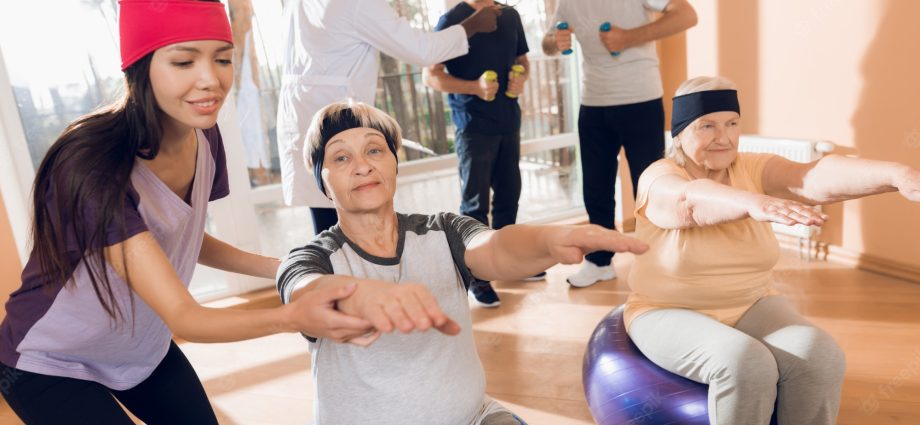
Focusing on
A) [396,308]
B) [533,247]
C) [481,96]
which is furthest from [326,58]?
[396,308]

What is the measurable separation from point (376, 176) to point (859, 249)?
9.24 feet

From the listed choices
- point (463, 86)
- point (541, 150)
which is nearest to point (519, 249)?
point (463, 86)

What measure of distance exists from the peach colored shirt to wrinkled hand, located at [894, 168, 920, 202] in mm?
394

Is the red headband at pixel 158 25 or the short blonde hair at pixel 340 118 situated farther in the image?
the short blonde hair at pixel 340 118

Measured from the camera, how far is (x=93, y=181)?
3.25 feet

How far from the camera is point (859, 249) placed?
10.5 ft

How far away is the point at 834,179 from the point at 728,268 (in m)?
0.33

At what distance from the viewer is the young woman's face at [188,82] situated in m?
1.06

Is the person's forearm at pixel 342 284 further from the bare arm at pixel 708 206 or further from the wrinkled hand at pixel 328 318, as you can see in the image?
the bare arm at pixel 708 206

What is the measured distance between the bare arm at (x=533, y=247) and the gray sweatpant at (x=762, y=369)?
615 mm

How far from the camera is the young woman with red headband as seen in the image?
38.7 inches

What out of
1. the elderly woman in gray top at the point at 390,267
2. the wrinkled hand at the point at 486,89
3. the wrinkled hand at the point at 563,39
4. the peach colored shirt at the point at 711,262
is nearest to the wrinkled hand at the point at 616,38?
the wrinkled hand at the point at 563,39

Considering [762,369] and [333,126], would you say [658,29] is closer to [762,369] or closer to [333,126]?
[762,369]

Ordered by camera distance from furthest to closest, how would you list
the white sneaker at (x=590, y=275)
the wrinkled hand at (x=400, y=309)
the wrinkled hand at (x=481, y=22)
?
1. the white sneaker at (x=590, y=275)
2. the wrinkled hand at (x=481, y=22)
3. the wrinkled hand at (x=400, y=309)
